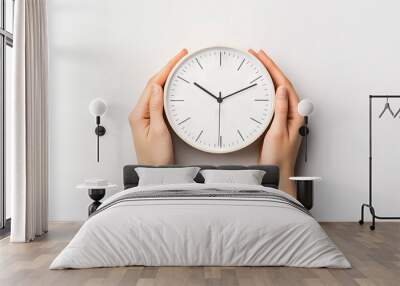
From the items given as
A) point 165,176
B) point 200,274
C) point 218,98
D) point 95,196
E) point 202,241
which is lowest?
point 200,274

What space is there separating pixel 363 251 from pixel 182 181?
187cm

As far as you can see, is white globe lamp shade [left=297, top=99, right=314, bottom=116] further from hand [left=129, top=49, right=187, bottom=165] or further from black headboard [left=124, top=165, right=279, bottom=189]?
hand [left=129, top=49, right=187, bottom=165]

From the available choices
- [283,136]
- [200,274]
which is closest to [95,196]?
[283,136]

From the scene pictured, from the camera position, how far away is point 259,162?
6398 mm

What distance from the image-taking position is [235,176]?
5742 millimetres

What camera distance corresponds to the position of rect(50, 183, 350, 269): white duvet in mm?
4059

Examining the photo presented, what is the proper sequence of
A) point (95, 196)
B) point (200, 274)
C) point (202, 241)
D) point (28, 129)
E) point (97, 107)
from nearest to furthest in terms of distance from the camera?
point (200, 274), point (202, 241), point (28, 129), point (95, 196), point (97, 107)

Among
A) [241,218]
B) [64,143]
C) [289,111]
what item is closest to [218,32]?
[289,111]

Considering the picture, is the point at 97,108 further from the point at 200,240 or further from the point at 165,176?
the point at 200,240

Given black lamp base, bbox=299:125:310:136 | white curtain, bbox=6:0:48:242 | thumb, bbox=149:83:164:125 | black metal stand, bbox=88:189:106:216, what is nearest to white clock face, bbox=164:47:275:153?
thumb, bbox=149:83:164:125

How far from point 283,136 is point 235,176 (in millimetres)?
821

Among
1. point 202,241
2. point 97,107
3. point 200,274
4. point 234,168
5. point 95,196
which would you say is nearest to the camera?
point 200,274

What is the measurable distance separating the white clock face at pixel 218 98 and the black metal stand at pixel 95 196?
1042 mm

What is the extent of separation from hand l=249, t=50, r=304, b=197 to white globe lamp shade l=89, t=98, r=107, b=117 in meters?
1.75
